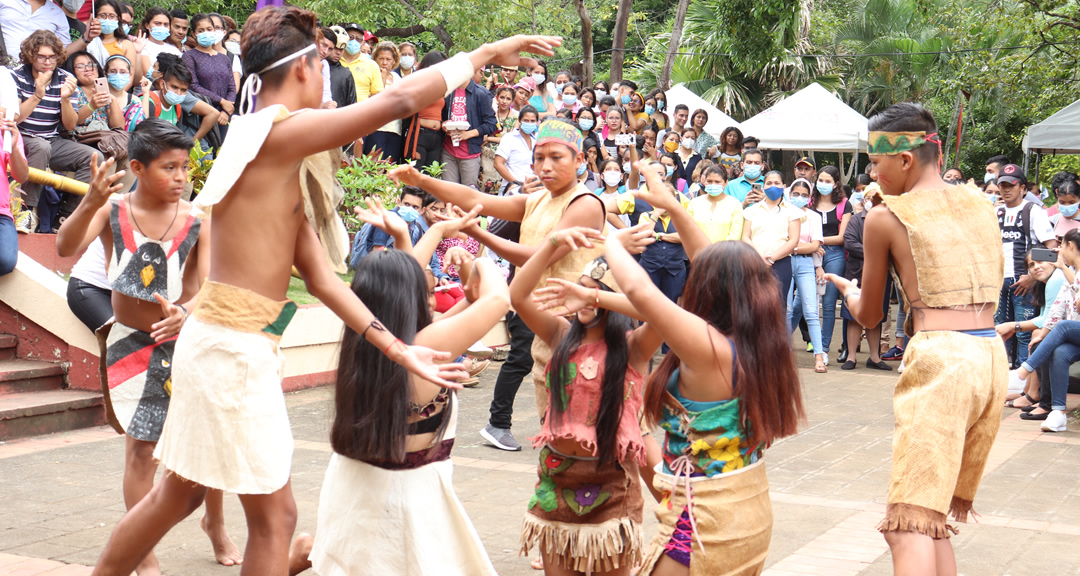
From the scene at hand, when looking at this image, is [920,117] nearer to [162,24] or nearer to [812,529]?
[812,529]

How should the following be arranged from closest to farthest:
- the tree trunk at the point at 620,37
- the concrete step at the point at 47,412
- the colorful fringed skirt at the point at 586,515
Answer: the colorful fringed skirt at the point at 586,515
the concrete step at the point at 47,412
the tree trunk at the point at 620,37

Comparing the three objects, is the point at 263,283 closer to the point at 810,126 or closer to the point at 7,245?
the point at 7,245

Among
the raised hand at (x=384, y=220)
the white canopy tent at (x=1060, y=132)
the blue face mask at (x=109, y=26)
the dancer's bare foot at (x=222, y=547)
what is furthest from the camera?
the white canopy tent at (x=1060, y=132)

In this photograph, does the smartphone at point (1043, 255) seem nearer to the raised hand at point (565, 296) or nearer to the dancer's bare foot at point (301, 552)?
the raised hand at point (565, 296)

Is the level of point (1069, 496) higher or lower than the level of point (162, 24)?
lower

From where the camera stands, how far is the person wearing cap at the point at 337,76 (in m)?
11.6

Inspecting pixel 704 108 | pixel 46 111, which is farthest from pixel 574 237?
pixel 704 108

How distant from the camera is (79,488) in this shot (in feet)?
19.0

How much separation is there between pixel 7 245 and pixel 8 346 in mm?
844

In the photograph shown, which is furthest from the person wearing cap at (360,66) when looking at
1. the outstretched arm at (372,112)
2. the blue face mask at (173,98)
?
the outstretched arm at (372,112)

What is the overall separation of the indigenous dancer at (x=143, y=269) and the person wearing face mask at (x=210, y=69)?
697 cm

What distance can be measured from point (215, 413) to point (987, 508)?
15.5ft

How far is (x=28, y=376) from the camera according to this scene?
7379 mm

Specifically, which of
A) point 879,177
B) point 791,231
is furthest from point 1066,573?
point 791,231
